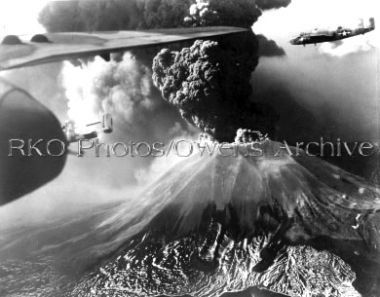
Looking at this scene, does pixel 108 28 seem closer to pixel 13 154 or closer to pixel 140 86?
pixel 140 86

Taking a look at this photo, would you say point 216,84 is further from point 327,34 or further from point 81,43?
point 81,43

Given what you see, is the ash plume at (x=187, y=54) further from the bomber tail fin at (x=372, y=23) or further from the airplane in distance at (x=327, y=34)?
the bomber tail fin at (x=372, y=23)

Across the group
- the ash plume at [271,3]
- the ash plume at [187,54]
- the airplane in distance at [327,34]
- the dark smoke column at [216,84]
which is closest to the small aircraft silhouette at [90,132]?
the ash plume at [187,54]

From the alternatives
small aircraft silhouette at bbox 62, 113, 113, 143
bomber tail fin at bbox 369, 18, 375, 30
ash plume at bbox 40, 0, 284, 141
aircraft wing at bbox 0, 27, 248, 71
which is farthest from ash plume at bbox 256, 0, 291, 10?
small aircraft silhouette at bbox 62, 113, 113, 143

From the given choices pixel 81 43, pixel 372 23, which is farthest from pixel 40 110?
pixel 372 23

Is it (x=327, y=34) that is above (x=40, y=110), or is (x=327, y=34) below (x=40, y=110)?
above

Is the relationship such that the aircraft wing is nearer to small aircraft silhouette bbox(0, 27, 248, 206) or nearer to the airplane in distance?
small aircraft silhouette bbox(0, 27, 248, 206)

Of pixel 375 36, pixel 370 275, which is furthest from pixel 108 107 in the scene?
pixel 370 275

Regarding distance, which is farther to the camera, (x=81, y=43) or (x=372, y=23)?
(x=372, y=23)
